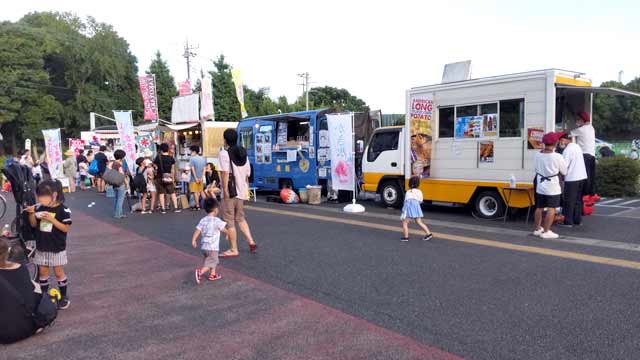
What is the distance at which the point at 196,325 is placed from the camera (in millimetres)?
4477

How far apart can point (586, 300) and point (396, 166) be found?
24.9 feet

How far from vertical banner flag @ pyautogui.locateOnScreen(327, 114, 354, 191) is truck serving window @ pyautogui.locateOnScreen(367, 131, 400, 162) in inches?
26.2

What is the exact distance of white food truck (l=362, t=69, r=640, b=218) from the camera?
365 inches

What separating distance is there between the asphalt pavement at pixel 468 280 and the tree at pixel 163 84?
1630 inches

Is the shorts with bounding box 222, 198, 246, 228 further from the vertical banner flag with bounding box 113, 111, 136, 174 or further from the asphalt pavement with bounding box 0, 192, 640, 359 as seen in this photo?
the vertical banner flag with bounding box 113, 111, 136, 174

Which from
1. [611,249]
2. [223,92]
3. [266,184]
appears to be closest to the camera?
[611,249]

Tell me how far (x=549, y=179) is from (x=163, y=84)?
4600 centimetres

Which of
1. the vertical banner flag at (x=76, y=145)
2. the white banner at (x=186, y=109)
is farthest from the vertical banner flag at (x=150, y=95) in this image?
the vertical banner flag at (x=76, y=145)

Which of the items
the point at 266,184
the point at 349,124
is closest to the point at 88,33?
the point at 266,184

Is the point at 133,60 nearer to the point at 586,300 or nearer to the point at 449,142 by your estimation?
the point at 449,142

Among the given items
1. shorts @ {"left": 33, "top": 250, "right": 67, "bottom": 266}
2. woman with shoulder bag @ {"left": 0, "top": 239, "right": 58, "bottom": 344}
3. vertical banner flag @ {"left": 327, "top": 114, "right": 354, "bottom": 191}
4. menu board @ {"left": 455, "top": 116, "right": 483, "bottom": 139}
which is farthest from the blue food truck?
woman with shoulder bag @ {"left": 0, "top": 239, "right": 58, "bottom": 344}

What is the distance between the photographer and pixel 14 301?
156 inches

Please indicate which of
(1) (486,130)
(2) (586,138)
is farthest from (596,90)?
(1) (486,130)

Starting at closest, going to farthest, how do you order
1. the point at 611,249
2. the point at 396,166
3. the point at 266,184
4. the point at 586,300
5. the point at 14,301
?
the point at 14,301, the point at 586,300, the point at 611,249, the point at 396,166, the point at 266,184
